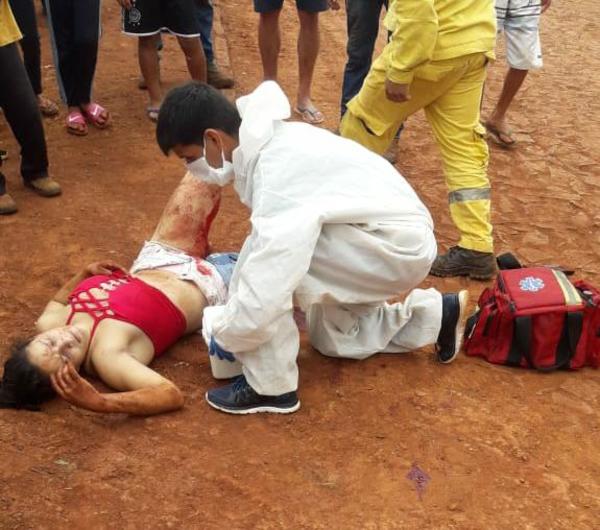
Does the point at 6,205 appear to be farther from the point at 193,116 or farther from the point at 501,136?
the point at 501,136

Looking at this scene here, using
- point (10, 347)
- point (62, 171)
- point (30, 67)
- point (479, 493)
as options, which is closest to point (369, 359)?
point (479, 493)

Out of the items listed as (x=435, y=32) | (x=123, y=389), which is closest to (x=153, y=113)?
(x=435, y=32)

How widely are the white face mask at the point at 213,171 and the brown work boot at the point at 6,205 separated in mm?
1791

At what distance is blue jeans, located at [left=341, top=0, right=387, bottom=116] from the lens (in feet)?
17.3

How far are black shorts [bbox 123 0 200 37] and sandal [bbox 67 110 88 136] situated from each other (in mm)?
654

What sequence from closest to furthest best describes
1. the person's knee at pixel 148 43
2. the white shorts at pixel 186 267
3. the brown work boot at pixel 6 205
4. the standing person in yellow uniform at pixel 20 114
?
1. the white shorts at pixel 186 267
2. the standing person in yellow uniform at pixel 20 114
3. the brown work boot at pixel 6 205
4. the person's knee at pixel 148 43

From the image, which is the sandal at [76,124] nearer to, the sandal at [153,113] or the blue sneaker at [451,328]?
the sandal at [153,113]

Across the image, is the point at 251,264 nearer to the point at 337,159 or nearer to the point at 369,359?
the point at 337,159

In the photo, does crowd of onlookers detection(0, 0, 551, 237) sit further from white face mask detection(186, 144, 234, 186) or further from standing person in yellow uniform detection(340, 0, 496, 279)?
white face mask detection(186, 144, 234, 186)

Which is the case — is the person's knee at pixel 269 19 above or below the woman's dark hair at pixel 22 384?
above

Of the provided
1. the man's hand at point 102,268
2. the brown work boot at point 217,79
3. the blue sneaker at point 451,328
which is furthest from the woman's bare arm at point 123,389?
the brown work boot at point 217,79

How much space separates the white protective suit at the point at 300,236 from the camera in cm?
280

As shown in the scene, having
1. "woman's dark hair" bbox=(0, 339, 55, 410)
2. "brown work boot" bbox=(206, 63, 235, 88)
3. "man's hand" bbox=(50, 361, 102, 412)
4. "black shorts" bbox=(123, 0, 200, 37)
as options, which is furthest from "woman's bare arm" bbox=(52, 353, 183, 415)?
"brown work boot" bbox=(206, 63, 235, 88)

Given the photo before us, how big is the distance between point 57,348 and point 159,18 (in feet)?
9.84
